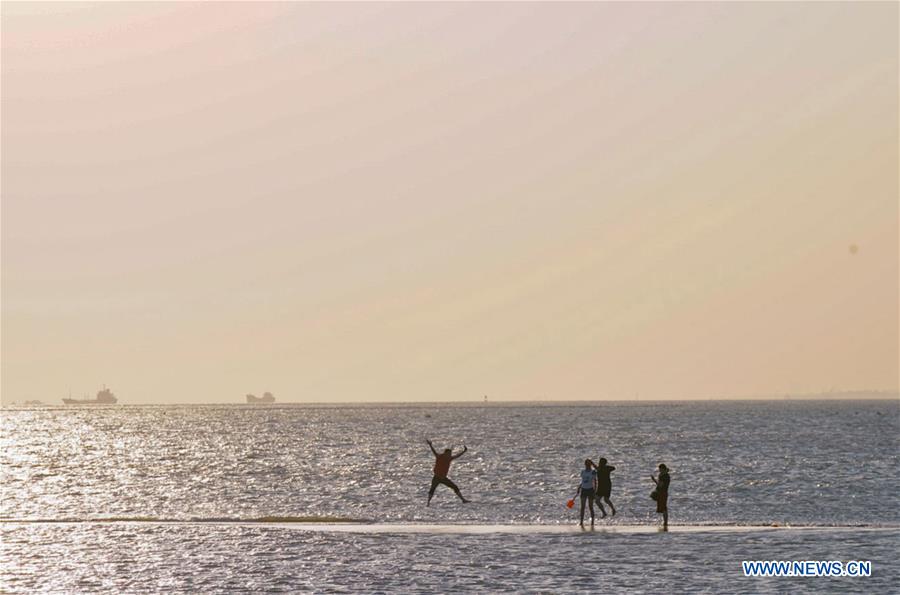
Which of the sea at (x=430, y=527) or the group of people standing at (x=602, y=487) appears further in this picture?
the group of people standing at (x=602, y=487)

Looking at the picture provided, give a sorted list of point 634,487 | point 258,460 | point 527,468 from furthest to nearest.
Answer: point 258,460, point 527,468, point 634,487

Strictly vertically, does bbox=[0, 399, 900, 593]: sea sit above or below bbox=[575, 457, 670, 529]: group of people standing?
below

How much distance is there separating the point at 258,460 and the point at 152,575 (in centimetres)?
5928

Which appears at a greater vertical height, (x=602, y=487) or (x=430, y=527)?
(x=602, y=487)

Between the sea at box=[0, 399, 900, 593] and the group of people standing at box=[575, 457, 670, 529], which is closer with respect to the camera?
the sea at box=[0, 399, 900, 593]

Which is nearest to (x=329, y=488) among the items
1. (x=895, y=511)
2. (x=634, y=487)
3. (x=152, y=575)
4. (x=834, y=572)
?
(x=634, y=487)

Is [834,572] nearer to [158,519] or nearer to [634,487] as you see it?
[158,519]

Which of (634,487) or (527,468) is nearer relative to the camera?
(634,487)

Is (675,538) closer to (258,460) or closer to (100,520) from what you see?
(100,520)

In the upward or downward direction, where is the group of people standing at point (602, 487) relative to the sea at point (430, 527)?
upward

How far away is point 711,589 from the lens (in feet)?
89.7

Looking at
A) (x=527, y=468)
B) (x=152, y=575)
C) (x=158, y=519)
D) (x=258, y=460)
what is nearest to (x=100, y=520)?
(x=158, y=519)

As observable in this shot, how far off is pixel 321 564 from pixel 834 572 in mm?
12197

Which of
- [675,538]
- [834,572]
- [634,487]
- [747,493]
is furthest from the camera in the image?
[634,487]
